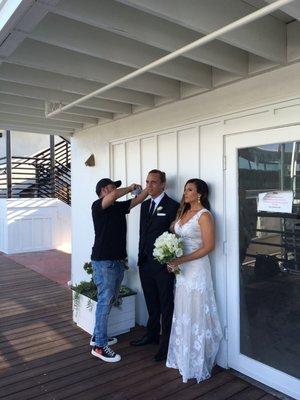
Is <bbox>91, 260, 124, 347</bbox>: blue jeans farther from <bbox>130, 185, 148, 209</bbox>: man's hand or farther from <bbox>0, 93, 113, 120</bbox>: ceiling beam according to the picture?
<bbox>0, 93, 113, 120</bbox>: ceiling beam

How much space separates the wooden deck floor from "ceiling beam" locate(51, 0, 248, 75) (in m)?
2.47

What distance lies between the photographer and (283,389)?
273cm

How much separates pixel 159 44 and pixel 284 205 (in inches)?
57.5

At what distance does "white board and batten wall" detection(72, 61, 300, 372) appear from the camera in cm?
274

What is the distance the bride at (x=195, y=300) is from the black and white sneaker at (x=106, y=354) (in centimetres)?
50

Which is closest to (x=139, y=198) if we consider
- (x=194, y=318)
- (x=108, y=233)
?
(x=108, y=233)

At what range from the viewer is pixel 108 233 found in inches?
134

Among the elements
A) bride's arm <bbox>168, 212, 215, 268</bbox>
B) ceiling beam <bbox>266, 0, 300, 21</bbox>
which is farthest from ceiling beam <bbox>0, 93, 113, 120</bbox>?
ceiling beam <bbox>266, 0, 300, 21</bbox>

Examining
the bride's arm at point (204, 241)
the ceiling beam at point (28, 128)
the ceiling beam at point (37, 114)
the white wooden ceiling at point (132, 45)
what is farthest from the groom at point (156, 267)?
the ceiling beam at point (28, 128)

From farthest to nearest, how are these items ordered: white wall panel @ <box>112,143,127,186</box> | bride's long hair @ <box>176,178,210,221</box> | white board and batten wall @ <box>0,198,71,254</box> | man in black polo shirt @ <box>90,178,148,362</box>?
white board and batten wall @ <box>0,198,71,254</box> → white wall panel @ <box>112,143,127,186</box> → man in black polo shirt @ <box>90,178,148,362</box> → bride's long hair @ <box>176,178,210,221</box>

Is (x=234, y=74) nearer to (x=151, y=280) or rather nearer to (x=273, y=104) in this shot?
(x=273, y=104)

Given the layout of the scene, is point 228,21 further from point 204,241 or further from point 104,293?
point 104,293

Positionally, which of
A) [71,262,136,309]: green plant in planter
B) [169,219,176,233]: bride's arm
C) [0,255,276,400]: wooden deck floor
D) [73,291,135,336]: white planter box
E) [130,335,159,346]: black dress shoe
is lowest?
[0,255,276,400]: wooden deck floor

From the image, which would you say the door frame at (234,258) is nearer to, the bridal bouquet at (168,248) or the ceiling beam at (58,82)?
the bridal bouquet at (168,248)
